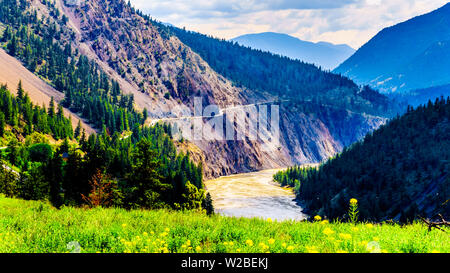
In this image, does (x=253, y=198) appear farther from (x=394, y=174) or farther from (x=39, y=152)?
(x=39, y=152)

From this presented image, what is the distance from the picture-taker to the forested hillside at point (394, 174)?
74100 millimetres

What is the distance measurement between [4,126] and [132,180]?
7546 cm

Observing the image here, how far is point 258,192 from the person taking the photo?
445 feet

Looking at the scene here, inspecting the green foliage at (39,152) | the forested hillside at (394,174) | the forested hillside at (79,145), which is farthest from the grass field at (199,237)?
the green foliage at (39,152)

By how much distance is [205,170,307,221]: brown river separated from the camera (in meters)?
105

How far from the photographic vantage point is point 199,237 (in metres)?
10.6

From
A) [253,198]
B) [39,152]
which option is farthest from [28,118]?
[253,198]

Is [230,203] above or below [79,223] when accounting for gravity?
below

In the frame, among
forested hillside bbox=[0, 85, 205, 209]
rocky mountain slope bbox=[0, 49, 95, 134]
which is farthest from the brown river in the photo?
rocky mountain slope bbox=[0, 49, 95, 134]

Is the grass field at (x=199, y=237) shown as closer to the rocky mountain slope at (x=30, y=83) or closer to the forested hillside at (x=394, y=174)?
the forested hillside at (x=394, y=174)

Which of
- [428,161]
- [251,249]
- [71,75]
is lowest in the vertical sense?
[428,161]

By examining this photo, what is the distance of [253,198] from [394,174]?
162 ft
